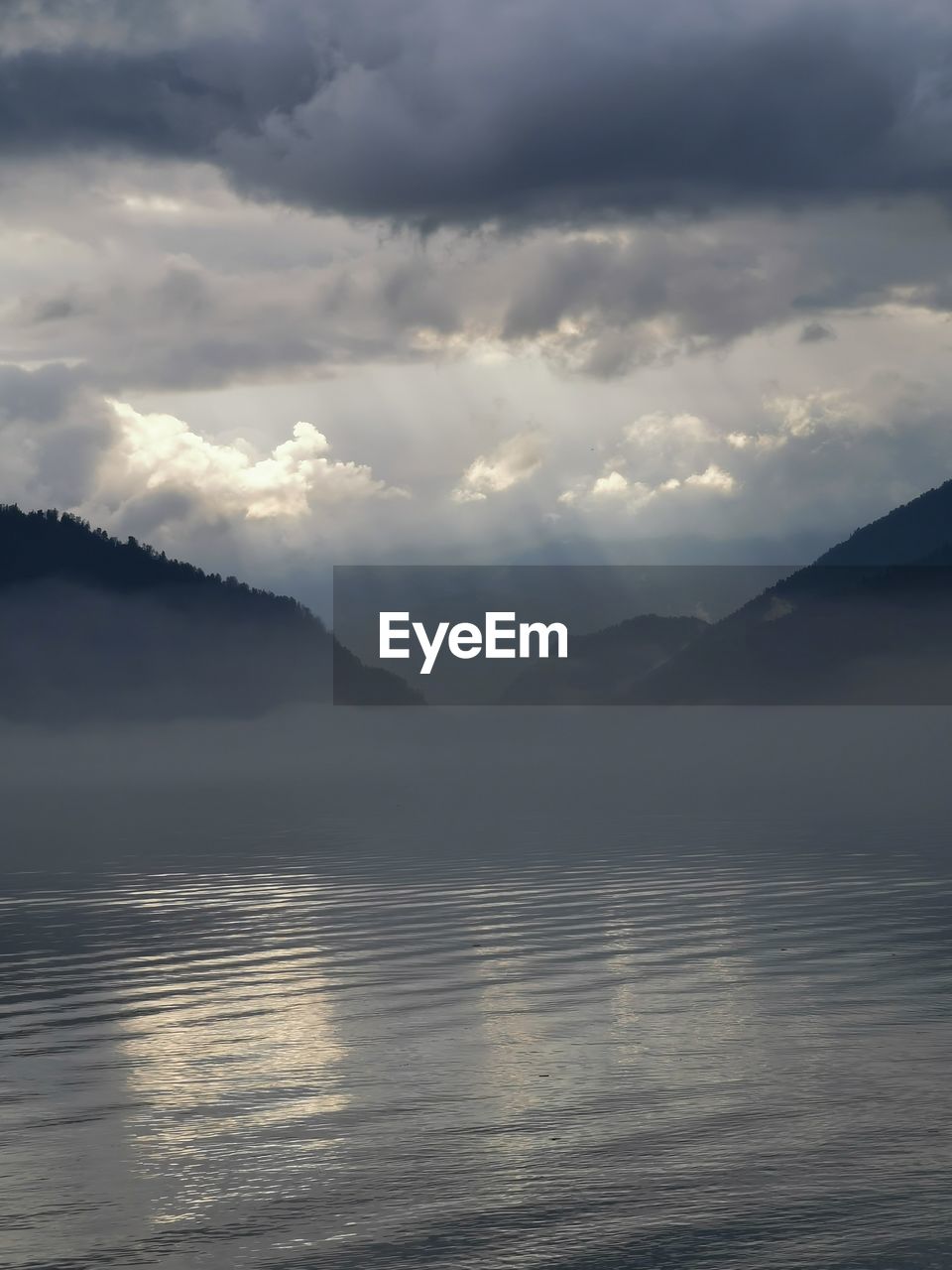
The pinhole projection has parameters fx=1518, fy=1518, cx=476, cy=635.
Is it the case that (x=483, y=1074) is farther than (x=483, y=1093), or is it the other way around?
(x=483, y=1074)

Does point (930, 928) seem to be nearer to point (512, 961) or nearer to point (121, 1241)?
point (512, 961)

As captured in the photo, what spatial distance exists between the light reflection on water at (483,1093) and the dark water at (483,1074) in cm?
8

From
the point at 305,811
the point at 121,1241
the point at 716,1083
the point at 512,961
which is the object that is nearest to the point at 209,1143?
the point at 121,1241

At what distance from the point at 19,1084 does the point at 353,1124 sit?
6818 millimetres

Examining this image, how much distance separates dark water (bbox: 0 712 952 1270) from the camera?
18047mm

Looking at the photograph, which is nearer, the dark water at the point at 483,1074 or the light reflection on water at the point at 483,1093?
the light reflection on water at the point at 483,1093

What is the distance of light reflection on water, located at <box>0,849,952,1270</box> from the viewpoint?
17922 millimetres

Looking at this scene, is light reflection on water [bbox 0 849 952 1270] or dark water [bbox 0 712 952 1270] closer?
light reflection on water [bbox 0 849 952 1270]

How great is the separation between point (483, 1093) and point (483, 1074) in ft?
4.57

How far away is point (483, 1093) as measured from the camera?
24.8m

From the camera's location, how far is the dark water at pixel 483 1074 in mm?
18047

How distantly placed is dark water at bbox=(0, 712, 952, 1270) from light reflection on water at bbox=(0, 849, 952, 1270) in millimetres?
79

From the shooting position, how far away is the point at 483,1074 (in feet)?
86.0

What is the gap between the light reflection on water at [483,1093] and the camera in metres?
17.9
